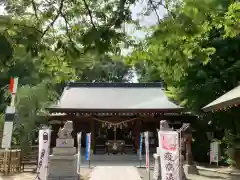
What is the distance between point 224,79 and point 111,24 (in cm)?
1339

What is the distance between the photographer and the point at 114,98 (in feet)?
70.7

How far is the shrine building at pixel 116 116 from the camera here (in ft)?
62.2

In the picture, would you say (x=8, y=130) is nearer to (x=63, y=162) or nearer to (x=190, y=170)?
(x=63, y=162)

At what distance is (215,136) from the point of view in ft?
63.4

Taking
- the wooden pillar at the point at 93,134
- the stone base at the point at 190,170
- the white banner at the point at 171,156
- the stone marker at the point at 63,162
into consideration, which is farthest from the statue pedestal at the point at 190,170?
the wooden pillar at the point at 93,134

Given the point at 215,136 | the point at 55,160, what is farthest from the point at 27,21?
the point at 215,136

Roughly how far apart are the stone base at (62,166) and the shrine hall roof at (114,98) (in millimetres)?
8324

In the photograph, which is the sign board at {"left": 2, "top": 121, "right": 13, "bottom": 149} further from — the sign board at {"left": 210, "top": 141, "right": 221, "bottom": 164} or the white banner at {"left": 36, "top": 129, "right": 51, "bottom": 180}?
the sign board at {"left": 210, "top": 141, "right": 221, "bottom": 164}

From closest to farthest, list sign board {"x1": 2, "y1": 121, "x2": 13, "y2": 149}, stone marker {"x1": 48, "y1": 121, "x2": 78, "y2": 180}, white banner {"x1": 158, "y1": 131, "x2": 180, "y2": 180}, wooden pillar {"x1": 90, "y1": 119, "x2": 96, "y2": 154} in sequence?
white banner {"x1": 158, "y1": 131, "x2": 180, "y2": 180}, stone marker {"x1": 48, "y1": 121, "x2": 78, "y2": 180}, sign board {"x1": 2, "y1": 121, "x2": 13, "y2": 149}, wooden pillar {"x1": 90, "y1": 119, "x2": 96, "y2": 154}

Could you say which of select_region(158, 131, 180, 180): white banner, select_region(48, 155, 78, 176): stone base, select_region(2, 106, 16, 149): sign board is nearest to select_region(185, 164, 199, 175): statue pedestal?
select_region(48, 155, 78, 176): stone base

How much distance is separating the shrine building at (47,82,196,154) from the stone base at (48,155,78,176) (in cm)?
833

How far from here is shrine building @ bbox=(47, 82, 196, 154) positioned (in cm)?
1895

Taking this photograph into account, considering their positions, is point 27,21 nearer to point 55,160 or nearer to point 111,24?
point 111,24

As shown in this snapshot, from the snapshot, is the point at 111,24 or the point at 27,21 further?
the point at 27,21
